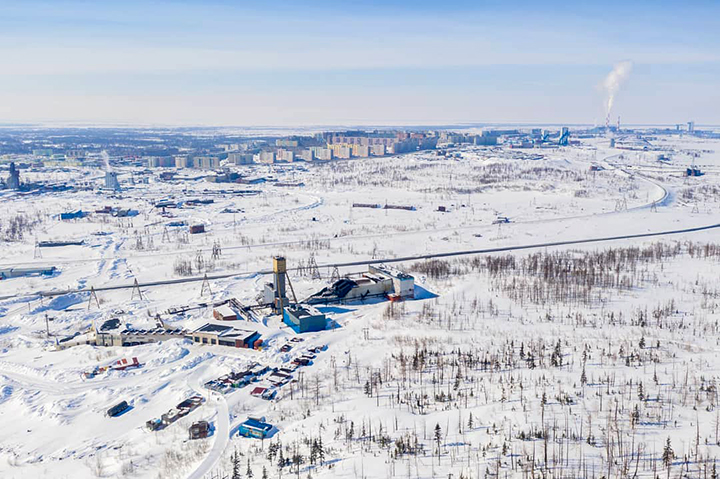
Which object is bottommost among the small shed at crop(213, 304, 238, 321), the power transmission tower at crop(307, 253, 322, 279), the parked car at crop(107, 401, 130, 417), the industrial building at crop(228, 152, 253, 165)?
the parked car at crop(107, 401, 130, 417)

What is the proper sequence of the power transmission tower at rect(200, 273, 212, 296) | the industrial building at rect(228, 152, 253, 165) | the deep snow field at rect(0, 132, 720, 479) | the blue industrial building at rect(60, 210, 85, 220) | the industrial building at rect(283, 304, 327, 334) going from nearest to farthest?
the deep snow field at rect(0, 132, 720, 479), the industrial building at rect(283, 304, 327, 334), the power transmission tower at rect(200, 273, 212, 296), the blue industrial building at rect(60, 210, 85, 220), the industrial building at rect(228, 152, 253, 165)

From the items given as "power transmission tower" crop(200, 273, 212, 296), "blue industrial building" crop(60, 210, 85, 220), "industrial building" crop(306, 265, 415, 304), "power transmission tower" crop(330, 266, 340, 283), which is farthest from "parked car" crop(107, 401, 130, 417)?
"blue industrial building" crop(60, 210, 85, 220)

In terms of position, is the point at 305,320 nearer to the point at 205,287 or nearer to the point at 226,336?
the point at 226,336

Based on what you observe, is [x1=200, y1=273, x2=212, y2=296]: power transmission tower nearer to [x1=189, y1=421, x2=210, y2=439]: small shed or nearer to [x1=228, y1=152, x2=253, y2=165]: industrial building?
[x1=189, y1=421, x2=210, y2=439]: small shed

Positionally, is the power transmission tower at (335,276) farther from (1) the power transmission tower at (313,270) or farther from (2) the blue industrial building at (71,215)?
(2) the blue industrial building at (71,215)

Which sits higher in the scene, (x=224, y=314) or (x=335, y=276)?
(x=335, y=276)

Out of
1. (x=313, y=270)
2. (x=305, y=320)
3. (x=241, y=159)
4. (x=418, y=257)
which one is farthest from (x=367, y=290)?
(x=241, y=159)

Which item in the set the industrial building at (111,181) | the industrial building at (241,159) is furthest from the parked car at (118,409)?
the industrial building at (241,159)
